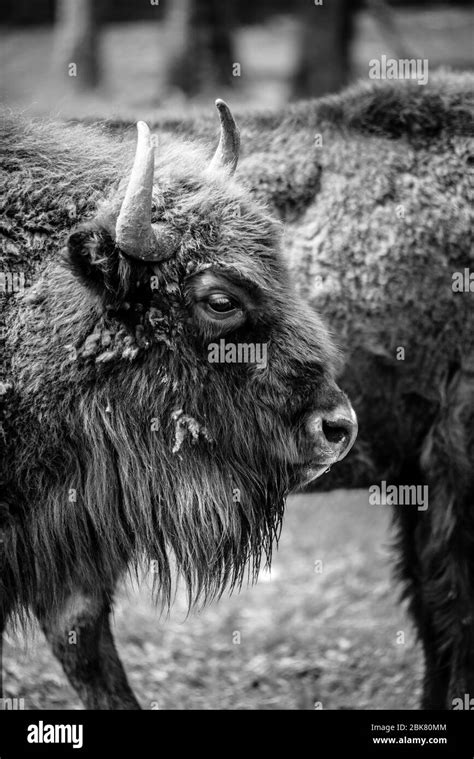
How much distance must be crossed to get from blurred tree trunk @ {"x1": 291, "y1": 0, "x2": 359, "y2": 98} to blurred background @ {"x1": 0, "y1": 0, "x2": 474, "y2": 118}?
1 cm

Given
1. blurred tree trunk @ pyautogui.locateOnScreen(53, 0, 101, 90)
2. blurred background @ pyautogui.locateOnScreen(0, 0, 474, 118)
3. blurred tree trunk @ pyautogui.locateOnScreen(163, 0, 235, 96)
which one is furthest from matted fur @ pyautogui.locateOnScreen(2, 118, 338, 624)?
blurred tree trunk @ pyautogui.locateOnScreen(53, 0, 101, 90)

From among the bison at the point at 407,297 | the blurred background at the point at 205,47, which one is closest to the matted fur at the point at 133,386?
the bison at the point at 407,297

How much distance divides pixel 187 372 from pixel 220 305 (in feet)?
1.01

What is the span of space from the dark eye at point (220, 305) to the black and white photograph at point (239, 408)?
21mm

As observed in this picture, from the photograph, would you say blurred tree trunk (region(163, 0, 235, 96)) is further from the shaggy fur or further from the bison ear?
the bison ear

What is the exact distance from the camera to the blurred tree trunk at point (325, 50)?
479 inches

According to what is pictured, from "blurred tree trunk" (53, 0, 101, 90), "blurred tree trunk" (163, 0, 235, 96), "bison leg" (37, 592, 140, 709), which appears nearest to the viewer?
"bison leg" (37, 592, 140, 709)

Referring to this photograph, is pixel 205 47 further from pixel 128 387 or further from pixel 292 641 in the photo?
pixel 128 387

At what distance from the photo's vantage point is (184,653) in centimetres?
709

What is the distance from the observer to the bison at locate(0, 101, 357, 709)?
3.89 m

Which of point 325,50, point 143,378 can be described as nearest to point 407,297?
point 143,378

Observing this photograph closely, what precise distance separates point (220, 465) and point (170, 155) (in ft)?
4.60

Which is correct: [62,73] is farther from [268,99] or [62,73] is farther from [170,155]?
[170,155]
